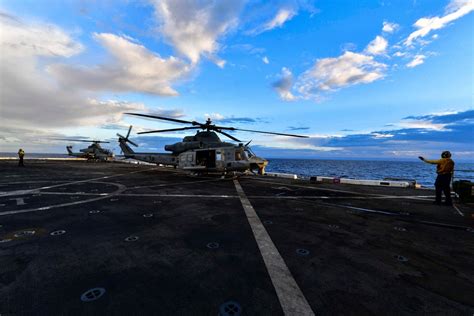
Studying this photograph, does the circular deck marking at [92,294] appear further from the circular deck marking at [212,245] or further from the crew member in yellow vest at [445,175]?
the crew member in yellow vest at [445,175]

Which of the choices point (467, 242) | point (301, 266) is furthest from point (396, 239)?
point (301, 266)

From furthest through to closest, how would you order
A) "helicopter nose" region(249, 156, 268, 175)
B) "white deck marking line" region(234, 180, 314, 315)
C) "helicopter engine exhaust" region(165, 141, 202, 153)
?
"helicopter engine exhaust" region(165, 141, 202, 153), "helicopter nose" region(249, 156, 268, 175), "white deck marking line" region(234, 180, 314, 315)

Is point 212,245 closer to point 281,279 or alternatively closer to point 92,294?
point 281,279

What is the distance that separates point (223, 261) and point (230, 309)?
1.27 meters

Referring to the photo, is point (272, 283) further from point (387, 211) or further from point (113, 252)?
point (387, 211)

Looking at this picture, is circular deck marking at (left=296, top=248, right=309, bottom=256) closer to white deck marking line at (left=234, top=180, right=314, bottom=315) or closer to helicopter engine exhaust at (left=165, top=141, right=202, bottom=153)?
white deck marking line at (left=234, top=180, right=314, bottom=315)

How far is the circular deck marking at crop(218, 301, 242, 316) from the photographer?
8.93 ft

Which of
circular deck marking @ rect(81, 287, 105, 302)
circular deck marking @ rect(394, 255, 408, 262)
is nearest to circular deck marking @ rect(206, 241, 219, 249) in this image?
circular deck marking @ rect(81, 287, 105, 302)

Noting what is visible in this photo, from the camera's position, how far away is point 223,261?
405 cm

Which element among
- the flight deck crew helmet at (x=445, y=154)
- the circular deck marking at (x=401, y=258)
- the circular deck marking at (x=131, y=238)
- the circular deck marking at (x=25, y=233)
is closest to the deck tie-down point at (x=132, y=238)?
the circular deck marking at (x=131, y=238)

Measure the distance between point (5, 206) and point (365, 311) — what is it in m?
12.1

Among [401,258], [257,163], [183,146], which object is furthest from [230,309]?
[183,146]

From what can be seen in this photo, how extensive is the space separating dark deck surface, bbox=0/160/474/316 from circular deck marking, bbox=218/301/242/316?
83 millimetres

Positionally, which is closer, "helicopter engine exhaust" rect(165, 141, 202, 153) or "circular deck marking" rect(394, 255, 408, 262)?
"circular deck marking" rect(394, 255, 408, 262)
